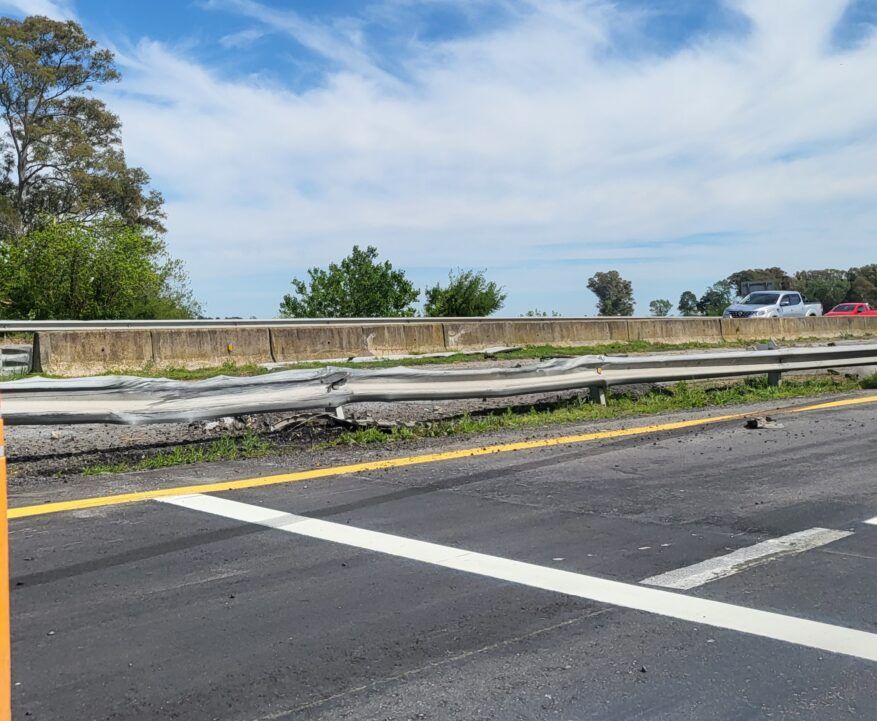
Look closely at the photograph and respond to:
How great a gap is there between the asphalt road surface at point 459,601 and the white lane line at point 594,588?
0.01 metres

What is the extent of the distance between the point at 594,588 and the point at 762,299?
35073 mm

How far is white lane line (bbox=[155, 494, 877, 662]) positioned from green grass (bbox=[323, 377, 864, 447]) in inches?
121

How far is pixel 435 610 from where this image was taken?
12.9 feet

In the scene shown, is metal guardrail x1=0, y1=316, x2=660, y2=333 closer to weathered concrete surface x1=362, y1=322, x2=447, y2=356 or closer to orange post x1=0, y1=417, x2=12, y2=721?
weathered concrete surface x1=362, y1=322, x2=447, y2=356

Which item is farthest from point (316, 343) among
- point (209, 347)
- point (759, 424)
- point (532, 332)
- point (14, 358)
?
point (759, 424)

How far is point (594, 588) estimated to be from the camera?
4195 mm

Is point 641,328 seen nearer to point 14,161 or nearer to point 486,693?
point 486,693

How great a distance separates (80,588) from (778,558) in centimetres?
354

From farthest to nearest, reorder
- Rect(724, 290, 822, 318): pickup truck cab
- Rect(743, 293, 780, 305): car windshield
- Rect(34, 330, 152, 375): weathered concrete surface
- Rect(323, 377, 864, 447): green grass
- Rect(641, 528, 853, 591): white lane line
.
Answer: Rect(743, 293, 780, 305): car windshield → Rect(724, 290, 822, 318): pickup truck cab → Rect(34, 330, 152, 375): weathered concrete surface → Rect(323, 377, 864, 447): green grass → Rect(641, 528, 853, 591): white lane line

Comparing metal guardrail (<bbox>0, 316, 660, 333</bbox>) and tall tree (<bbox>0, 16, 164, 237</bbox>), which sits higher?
tall tree (<bbox>0, 16, 164, 237</bbox>)

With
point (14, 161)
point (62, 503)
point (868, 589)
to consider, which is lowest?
point (868, 589)

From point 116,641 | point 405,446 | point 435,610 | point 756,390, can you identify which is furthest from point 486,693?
point 756,390

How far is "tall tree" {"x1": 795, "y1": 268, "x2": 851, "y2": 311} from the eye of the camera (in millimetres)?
100738

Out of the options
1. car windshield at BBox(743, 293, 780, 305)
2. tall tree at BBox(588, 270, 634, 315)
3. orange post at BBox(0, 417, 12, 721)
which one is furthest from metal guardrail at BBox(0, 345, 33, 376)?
tall tree at BBox(588, 270, 634, 315)
